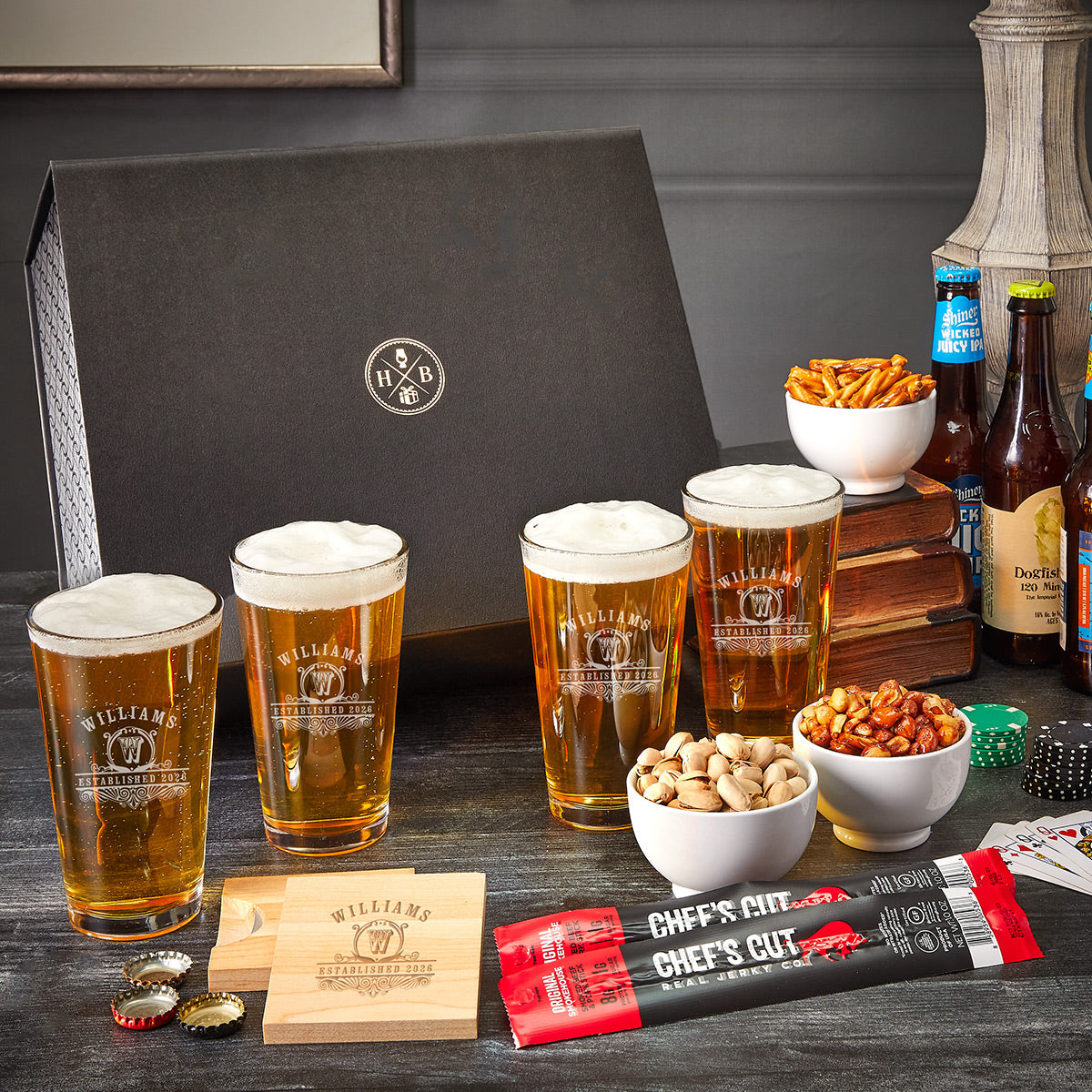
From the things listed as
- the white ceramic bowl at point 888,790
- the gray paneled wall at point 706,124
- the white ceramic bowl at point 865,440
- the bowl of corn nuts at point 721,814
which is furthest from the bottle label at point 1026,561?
the gray paneled wall at point 706,124

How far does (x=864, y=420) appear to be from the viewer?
103 cm

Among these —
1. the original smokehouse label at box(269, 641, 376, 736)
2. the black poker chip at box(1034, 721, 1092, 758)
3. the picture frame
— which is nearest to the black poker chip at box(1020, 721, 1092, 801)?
the black poker chip at box(1034, 721, 1092, 758)

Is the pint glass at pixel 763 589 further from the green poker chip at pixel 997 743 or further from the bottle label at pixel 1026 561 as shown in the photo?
the bottle label at pixel 1026 561

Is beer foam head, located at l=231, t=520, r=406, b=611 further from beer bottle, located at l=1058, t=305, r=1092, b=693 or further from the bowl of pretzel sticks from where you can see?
beer bottle, located at l=1058, t=305, r=1092, b=693

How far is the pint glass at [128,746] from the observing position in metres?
0.71

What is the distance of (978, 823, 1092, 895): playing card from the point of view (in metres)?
0.78

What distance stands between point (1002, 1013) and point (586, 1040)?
22 cm

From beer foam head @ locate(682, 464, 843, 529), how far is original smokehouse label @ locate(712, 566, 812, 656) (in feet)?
0.12

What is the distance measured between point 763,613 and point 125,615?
1.40 feet

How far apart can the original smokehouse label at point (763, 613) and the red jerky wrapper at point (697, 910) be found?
20 centimetres

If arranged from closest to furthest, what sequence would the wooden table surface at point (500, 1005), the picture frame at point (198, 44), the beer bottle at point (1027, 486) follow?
the wooden table surface at point (500, 1005) → the beer bottle at point (1027, 486) → the picture frame at point (198, 44)

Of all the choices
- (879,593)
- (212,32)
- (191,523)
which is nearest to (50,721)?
(191,523)

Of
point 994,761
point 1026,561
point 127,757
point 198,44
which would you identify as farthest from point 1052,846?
point 198,44

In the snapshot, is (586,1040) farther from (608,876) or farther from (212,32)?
(212,32)
